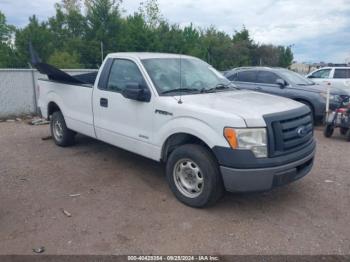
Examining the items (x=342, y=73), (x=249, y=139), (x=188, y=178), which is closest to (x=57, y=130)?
(x=188, y=178)

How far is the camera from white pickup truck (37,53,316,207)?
12.3 feet

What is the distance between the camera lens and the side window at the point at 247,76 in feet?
36.3

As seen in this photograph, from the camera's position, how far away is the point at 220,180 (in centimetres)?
398

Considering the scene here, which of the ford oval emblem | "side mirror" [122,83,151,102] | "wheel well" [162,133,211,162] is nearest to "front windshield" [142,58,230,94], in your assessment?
"side mirror" [122,83,151,102]

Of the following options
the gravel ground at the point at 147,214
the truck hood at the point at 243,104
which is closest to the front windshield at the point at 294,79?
the gravel ground at the point at 147,214

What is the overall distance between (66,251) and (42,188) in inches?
69.9

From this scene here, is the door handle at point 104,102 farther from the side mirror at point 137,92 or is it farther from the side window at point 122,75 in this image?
the side mirror at point 137,92

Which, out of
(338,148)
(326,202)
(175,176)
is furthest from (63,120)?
(338,148)

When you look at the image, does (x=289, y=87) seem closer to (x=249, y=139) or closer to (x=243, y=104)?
(x=243, y=104)

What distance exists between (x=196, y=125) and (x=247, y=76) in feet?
25.2

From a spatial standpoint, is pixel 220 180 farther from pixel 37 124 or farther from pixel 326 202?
pixel 37 124

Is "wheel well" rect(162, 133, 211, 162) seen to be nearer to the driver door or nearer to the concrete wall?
the driver door

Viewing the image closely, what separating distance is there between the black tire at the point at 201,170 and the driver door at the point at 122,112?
54 centimetres

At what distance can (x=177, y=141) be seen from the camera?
14.6 ft
